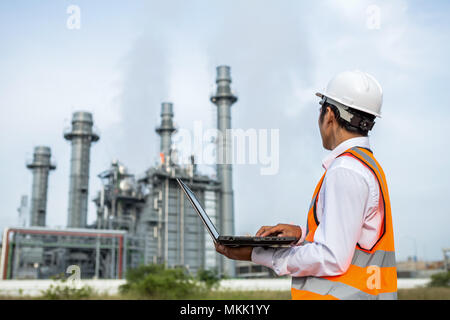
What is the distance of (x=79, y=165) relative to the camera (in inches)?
1460

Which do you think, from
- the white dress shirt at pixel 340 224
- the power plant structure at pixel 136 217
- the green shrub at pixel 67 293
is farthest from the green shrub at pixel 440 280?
the white dress shirt at pixel 340 224

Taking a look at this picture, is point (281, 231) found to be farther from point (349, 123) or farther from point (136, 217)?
point (136, 217)

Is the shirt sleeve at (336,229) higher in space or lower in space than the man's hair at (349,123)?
lower

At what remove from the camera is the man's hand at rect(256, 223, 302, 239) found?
2050mm

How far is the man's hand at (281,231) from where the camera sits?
205 cm

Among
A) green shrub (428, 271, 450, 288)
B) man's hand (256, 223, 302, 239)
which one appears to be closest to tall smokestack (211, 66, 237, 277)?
green shrub (428, 271, 450, 288)

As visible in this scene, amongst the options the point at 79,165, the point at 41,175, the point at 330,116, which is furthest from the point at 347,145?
the point at 41,175

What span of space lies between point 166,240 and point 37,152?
15678mm

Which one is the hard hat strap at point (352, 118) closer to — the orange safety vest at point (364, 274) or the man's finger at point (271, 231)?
the orange safety vest at point (364, 274)

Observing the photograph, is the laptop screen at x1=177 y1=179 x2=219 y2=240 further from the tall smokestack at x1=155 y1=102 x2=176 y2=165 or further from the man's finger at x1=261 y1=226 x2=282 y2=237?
the tall smokestack at x1=155 y1=102 x2=176 y2=165

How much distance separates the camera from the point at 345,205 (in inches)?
68.8

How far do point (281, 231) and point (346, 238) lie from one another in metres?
0.46
